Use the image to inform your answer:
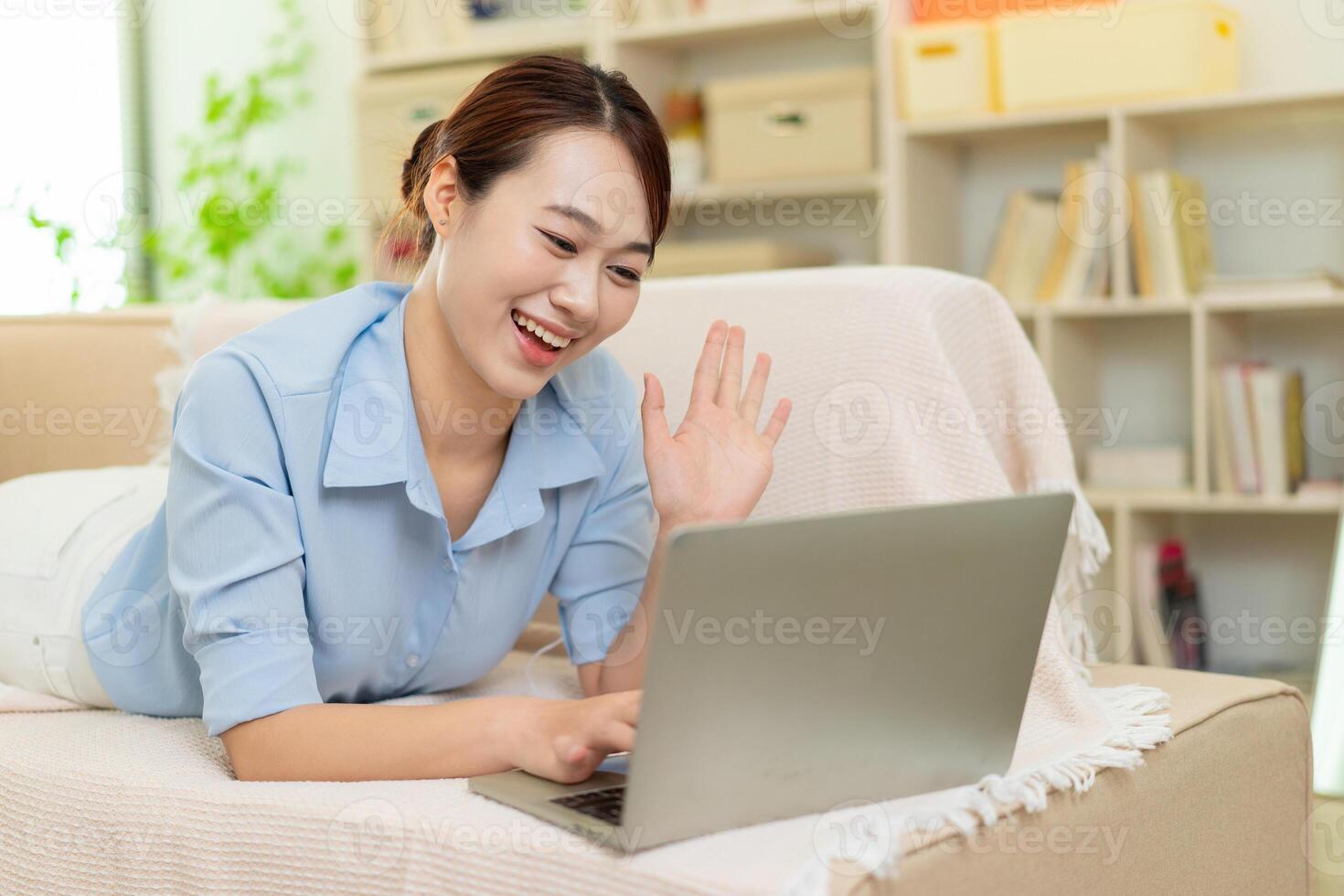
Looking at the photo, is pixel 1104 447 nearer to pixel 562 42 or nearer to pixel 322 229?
pixel 562 42

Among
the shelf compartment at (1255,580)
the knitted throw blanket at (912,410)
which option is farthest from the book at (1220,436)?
the knitted throw blanket at (912,410)

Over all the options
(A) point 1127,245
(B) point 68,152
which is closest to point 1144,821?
(A) point 1127,245

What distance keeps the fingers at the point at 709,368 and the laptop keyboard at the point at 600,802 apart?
0.38 m

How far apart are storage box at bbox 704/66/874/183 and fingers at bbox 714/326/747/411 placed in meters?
1.80

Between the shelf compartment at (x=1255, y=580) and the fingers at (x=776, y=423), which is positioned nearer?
the fingers at (x=776, y=423)

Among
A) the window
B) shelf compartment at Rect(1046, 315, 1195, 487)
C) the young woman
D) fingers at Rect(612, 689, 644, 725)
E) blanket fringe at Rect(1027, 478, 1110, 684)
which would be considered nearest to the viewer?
fingers at Rect(612, 689, 644, 725)

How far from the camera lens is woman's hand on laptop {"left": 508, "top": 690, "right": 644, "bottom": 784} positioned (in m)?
0.90

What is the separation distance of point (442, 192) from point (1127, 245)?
6.00ft

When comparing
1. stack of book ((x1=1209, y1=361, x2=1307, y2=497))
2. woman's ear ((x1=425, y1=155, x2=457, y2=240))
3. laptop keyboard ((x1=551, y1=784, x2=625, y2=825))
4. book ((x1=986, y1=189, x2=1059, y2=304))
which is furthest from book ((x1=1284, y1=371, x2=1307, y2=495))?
laptop keyboard ((x1=551, y1=784, x2=625, y2=825))

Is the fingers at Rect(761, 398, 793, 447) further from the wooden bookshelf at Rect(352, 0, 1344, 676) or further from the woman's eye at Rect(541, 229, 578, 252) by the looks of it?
the wooden bookshelf at Rect(352, 0, 1344, 676)

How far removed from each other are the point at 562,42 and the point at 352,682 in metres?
2.28

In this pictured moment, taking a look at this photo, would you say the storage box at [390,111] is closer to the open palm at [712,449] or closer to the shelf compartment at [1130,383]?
the shelf compartment at [1130,383]

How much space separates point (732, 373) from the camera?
46.8 inches

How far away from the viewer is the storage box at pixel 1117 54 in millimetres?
2574
